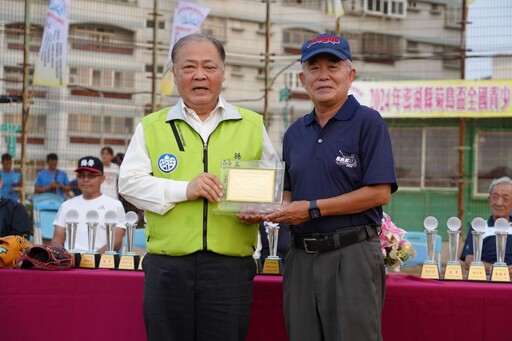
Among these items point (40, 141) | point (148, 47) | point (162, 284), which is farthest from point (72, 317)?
point (40, 141)

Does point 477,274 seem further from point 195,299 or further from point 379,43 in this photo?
point 379,43

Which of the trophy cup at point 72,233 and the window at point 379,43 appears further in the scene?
the window at point 379,43

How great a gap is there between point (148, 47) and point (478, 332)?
8302 millimetres

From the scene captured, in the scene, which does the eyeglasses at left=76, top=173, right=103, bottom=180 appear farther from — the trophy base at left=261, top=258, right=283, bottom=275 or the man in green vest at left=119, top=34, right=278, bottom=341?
the man in green vest at left=119, top=34, right=278, bottom=341

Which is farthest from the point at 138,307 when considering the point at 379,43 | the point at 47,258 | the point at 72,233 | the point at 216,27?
the point at 379,43

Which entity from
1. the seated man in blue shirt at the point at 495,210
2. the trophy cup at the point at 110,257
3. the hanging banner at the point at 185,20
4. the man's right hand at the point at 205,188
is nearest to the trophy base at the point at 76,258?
the trophy cup at the point at 110,257

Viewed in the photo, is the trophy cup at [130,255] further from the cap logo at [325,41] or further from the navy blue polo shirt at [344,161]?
the cap logo at [325,41]

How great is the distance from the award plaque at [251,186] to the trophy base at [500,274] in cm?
134

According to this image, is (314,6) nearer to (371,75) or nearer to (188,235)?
(371,75)

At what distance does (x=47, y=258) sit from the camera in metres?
3.74

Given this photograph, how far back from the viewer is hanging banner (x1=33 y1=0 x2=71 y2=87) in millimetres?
9734

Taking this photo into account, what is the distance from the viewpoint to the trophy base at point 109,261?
3.88 m

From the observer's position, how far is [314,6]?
1631cm

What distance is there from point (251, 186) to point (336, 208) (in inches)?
14.2
